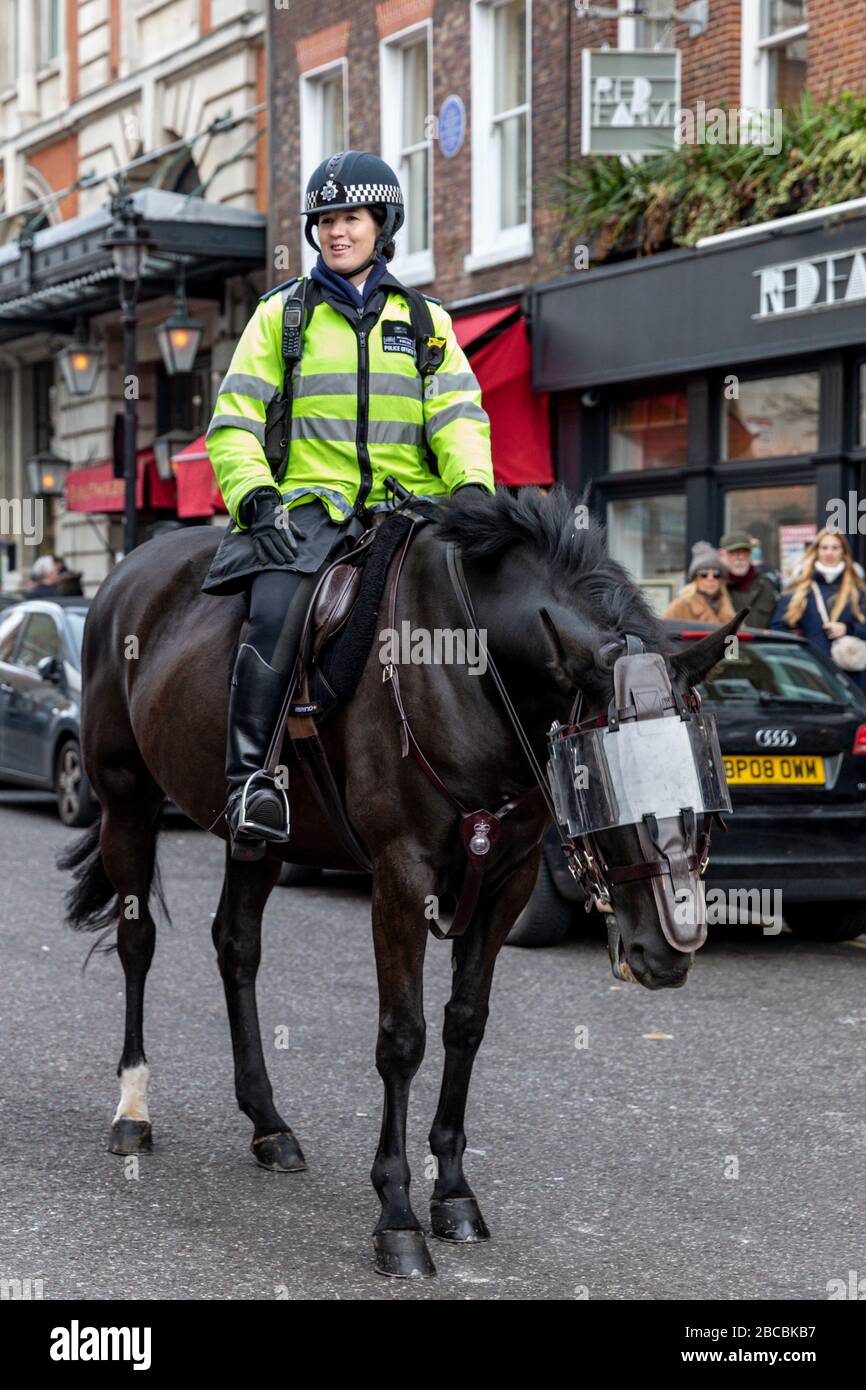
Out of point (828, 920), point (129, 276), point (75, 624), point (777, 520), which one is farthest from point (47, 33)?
point (828, 920)

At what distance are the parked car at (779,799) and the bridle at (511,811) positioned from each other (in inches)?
162

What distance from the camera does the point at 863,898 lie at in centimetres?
927

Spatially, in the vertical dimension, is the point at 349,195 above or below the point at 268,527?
above

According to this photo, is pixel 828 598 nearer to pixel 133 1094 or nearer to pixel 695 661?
pixel 133 1094

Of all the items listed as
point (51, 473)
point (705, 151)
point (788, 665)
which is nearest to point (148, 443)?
point (51, 473)

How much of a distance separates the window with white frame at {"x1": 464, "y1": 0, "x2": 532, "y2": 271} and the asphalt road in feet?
39.6

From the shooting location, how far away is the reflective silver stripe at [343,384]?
5133mm

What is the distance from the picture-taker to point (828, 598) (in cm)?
1234

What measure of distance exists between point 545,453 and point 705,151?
3.83m

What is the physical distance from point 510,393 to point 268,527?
45.4ft

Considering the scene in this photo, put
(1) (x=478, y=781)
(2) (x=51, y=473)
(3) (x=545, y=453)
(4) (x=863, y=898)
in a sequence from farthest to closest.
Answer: (2) (x=51, y=473) < (3) (x=545, y=453) < (4) (x=863, y=898) < (1) (x=478, y=781)

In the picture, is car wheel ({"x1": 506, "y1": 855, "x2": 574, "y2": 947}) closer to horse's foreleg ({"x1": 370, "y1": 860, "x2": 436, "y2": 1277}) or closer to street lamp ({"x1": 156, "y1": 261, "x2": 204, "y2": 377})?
horse's foreleg ({"x1": 370, "y1": 860, "x2": 436, "y2": 1277})

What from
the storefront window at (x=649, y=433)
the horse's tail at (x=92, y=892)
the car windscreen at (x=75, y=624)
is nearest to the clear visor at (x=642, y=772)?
the horse's tail at (x=92, y=892)

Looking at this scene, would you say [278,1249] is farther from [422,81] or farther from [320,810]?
[422,81]
